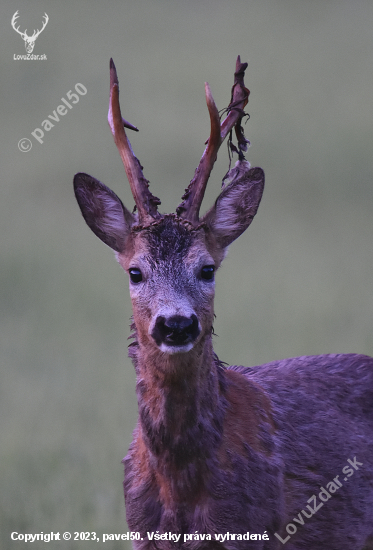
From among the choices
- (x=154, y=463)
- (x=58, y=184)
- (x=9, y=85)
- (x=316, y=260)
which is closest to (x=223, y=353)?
(x=316, y=260)

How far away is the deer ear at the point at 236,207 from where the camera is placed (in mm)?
6367

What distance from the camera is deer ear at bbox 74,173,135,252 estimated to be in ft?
20.9

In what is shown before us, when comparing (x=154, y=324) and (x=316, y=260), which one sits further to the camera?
(x=316, y=260)

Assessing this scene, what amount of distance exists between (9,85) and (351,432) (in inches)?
846

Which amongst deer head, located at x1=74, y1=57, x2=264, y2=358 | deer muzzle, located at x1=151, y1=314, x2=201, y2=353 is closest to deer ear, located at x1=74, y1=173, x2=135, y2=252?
deer head, located at x1=74, y1=57, x2=264, y2=358

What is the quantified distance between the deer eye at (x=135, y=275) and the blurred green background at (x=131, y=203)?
3.08 m

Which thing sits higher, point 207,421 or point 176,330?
point 176,330

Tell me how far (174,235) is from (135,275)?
347mm

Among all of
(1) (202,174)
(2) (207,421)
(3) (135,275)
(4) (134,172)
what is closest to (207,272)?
(3) (135,275)

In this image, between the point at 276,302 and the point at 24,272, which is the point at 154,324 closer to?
the point at 276,302

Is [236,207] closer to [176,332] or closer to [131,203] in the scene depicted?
[176,332]

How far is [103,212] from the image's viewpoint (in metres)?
6.41

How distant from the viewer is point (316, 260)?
18016 mm

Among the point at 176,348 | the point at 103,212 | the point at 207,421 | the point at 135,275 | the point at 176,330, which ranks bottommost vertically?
the point at 207,421
